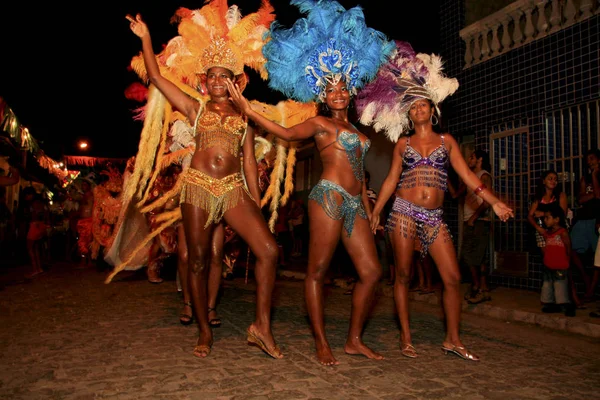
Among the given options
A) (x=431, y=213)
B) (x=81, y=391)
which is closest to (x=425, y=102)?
(x=431, y=213)

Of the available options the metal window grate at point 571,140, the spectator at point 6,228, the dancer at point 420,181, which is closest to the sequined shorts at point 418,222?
the dancer at point 420,181

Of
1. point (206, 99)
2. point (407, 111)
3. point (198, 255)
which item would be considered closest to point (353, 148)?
point (407, 111)

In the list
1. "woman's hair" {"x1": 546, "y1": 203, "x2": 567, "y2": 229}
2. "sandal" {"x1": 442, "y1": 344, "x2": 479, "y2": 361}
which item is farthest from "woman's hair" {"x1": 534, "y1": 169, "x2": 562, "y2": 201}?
"sandal" {"x1": 442, "y1": 344, "x2": 479, "y2": 361}

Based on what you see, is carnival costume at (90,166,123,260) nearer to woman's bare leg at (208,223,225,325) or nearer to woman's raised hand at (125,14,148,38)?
woman's bare leg at (208,223,225,325)

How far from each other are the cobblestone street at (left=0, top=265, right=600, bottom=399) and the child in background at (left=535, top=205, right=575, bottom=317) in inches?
22.8

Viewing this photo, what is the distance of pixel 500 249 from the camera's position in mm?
9328

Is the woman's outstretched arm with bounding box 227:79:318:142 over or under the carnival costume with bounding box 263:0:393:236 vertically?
under

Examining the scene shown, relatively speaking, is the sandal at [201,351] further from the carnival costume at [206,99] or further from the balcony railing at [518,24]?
the balcony railing at [518,24]

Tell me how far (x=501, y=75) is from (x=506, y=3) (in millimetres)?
1560

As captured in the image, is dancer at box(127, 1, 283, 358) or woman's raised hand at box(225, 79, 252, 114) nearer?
woman's raised hand at box(225, 79, 252, 114)

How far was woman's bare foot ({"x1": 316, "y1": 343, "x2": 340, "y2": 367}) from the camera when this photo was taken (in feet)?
13.1

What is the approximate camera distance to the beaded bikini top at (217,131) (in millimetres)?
4613

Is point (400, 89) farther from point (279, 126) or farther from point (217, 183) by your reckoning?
point (217, 183)

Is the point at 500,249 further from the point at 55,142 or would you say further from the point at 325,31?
the point at 55,142
